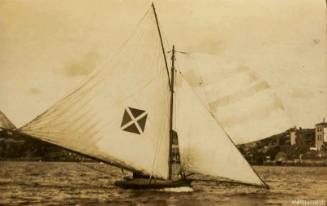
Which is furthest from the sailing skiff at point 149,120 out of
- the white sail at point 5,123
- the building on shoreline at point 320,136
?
the building on shoreline at point 320,136

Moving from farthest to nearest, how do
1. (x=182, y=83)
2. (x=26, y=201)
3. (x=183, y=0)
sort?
(x=182, y=83)
(x=26, y=201)
(x=183, y=0)

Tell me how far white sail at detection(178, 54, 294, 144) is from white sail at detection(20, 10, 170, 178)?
0.71 m

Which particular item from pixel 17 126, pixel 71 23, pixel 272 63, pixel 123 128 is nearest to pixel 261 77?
pixel 272 63

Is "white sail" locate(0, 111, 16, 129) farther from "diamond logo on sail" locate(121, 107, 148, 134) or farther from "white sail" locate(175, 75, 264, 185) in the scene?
"white sail" locate(175, 75, 264, 185)

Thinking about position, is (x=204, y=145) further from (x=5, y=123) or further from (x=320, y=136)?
(x=5, y=123)

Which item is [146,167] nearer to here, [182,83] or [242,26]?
[182,83]

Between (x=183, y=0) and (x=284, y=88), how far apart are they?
2058mm

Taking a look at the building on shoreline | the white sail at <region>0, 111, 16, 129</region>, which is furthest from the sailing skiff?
the building on shoreline

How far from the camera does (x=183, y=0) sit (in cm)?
855

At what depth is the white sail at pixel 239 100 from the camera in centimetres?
900

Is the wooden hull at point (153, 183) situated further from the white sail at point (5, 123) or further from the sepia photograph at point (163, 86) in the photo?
the white sail at point (5, 123)

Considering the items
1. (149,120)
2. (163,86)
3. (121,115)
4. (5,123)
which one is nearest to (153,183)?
(149,120)

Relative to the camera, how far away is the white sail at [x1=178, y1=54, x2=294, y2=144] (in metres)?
9.00

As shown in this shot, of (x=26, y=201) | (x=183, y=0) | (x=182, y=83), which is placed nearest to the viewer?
(x=183, y=0)
